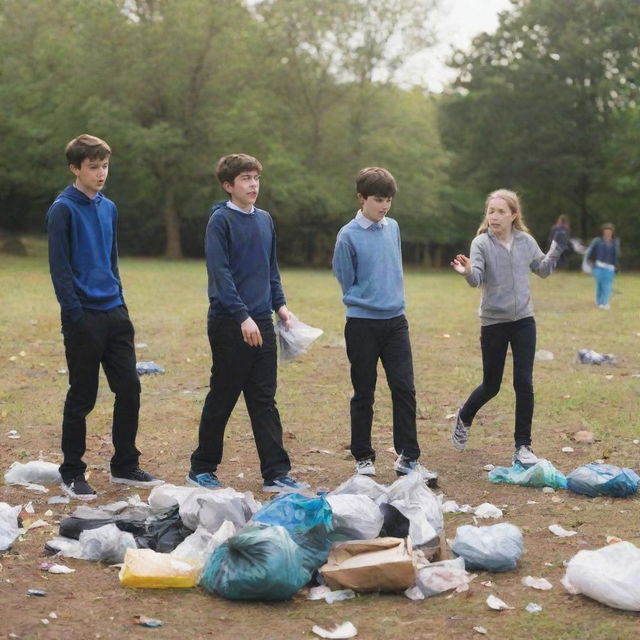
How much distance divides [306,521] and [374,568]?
0.44m

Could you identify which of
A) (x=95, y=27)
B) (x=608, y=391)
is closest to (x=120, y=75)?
(x=95, y=27)

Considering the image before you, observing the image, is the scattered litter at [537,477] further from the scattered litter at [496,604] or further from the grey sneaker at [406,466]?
the scattered litter at [496,604]

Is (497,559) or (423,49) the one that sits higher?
(423,49)

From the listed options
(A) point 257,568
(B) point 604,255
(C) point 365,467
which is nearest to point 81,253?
(C) point 365,467

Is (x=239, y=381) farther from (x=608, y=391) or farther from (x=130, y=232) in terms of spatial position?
(x=130, y=232)

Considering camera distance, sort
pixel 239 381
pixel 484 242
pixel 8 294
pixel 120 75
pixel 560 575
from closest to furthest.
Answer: pixel 560 575 → pixel 239 381 → pixel 484 242 → pixel 8 294 → pixel 120 75

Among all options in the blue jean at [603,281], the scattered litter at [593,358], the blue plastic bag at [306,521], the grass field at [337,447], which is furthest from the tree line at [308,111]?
the blue plastic bag at [306,521]

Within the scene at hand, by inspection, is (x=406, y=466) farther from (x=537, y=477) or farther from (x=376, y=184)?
(x=376, y=184)

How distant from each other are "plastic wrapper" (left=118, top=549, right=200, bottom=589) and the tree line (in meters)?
32.5

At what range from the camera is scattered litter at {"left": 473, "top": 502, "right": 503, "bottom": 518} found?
5.47 metres

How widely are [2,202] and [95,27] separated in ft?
28.0

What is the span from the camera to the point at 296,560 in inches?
170

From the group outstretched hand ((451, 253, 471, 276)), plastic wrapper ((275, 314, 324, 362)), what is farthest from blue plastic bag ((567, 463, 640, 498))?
plastic wrapper ((275, 314, 324, 362))

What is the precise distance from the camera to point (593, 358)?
451 inches
